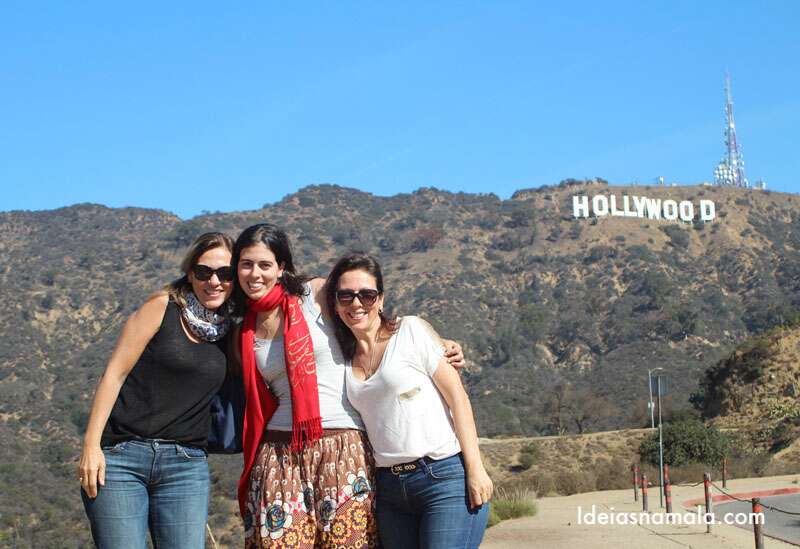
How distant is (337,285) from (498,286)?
6290 cm

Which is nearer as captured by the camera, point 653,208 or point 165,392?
point 165,392

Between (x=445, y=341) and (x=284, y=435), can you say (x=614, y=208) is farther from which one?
(x=284, y=435)

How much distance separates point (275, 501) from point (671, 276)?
6411 cm

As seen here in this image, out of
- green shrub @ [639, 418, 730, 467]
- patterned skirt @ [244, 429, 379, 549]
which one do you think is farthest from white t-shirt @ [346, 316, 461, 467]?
green shrub @ [639, 418, 730, 467]

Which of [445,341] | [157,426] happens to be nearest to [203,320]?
[157,426]

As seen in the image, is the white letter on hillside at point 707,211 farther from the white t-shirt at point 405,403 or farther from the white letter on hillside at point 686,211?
the white t-shirt at point 405,403

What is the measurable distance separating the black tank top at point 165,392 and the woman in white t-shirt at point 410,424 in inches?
23.5

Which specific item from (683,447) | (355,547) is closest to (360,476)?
(355,547)

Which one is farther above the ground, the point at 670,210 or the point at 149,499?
the point at 670,210

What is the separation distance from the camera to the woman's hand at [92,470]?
356cm

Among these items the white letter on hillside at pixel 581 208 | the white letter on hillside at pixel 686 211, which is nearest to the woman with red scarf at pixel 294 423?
the white letter on hillside at pixel 581 208

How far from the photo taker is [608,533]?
1237 centimetres

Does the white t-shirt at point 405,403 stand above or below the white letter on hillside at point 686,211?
below

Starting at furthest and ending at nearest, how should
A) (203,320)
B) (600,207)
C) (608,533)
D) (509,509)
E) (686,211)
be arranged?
(600,207) → (686,211) → (509,509) → (608,533) → (203,320)
